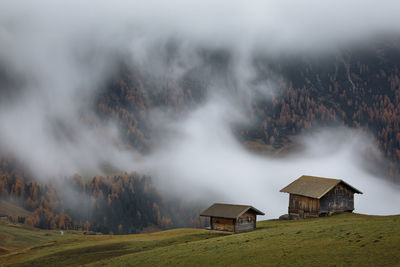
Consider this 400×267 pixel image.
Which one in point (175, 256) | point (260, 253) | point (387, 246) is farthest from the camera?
point (175, 256)

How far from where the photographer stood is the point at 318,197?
7881cm

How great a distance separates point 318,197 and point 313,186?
5.36 meters

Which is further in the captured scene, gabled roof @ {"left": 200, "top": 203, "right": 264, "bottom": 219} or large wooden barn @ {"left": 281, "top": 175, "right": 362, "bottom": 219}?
large wooden barn @ {"left": 281, "top": 175, "right": 362, "bottom": 219}

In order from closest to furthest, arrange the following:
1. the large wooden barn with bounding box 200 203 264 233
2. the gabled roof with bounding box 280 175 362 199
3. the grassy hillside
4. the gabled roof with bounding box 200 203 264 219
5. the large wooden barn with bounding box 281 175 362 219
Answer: the grassy hillside, the large wooden barn with bounding box 200 203 264 233, the gabled roof with bounding box 200 203 264 219, the gabled roof with bounding box 280 175 362 199, the large wooden barn with bounding box 281 175 362 219

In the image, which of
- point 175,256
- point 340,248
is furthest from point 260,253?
point 175,256

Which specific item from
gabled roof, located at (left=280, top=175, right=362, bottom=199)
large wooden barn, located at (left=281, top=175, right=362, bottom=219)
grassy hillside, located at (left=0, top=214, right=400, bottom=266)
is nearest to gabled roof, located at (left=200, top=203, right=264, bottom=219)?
large wooden barn, located at (left=281, top=175, right=362, bottom=219)

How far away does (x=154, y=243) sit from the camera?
6362 centimetres

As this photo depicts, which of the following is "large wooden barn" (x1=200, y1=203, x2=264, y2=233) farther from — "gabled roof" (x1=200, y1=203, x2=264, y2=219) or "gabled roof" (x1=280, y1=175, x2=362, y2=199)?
"gabled roof" (x1=280, y1=175, x2=362, y2=199)

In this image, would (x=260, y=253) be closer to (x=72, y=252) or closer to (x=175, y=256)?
(x=175, y=256)

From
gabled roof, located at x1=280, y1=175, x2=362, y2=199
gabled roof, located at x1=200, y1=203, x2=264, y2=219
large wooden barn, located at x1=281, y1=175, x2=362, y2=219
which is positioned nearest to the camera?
gabled roof, located at x1=200, y1=203, x2=264, y2=219

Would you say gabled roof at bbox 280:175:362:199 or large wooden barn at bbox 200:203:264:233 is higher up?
gabled roof at bbox 280:175:362:199

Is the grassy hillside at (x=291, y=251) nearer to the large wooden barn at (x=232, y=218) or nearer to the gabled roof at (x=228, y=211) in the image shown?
the gabled roof at (x=228, y=211)

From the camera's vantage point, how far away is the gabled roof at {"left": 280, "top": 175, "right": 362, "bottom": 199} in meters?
80.6

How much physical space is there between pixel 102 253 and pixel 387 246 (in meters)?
41.2
